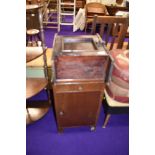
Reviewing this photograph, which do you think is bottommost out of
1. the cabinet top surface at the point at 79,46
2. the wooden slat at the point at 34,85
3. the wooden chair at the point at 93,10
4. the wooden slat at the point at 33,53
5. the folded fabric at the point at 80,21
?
the wooden slat at the point at 34,85

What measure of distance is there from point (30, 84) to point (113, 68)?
79 centimetres

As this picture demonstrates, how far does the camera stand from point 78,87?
4.73 feet

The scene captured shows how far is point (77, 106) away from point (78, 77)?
289mm

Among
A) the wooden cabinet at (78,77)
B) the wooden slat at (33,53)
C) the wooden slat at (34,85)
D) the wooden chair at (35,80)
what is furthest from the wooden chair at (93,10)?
the wooden cabinet at (78,77)

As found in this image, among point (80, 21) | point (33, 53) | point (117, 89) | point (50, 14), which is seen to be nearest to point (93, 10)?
point (80, 21)

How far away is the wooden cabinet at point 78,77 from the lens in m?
1.30

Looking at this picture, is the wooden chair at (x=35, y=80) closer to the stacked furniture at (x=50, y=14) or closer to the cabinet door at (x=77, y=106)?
the cabinet door at (x=77, y=106)

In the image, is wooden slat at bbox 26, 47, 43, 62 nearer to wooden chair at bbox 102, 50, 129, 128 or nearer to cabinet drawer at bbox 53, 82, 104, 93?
cabinet drawer at bbox 53, 82, 104, 93

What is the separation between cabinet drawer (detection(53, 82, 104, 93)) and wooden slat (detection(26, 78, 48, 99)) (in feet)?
0.89

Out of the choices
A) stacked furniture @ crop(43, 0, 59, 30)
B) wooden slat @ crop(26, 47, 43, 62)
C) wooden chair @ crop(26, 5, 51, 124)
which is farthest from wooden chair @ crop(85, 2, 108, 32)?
wooden slat @ crop(26, 47, 43, 62)

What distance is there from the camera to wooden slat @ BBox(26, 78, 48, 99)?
159 cm

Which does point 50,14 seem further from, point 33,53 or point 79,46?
point 79,46
